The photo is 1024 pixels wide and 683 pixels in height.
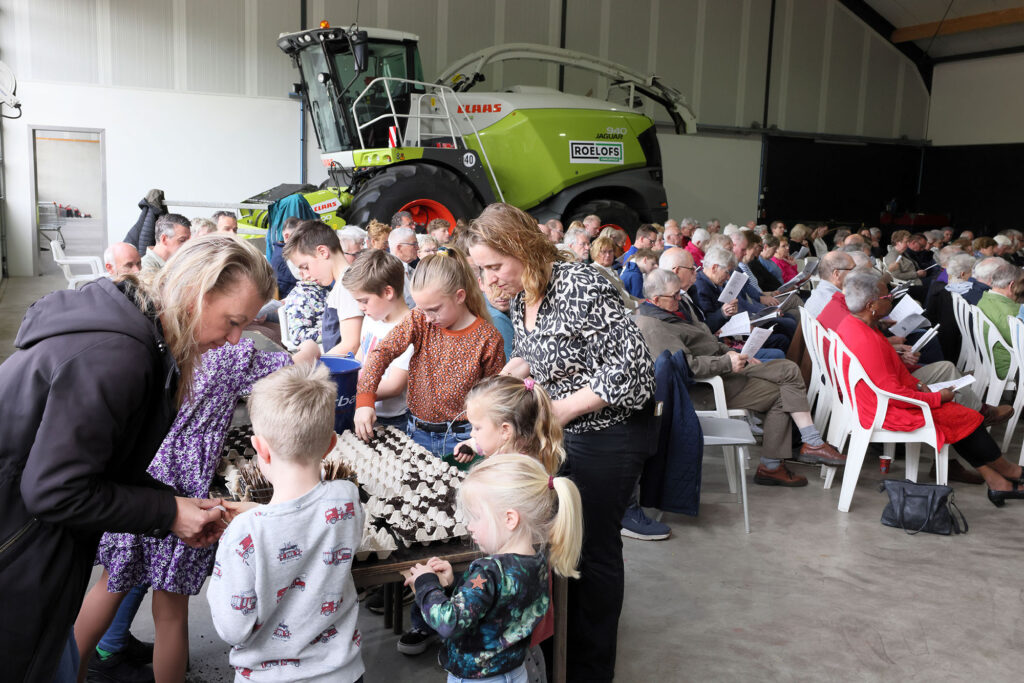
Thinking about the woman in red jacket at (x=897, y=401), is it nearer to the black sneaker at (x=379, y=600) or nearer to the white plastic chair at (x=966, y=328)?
the white plastic chair at (x=966, y=328)

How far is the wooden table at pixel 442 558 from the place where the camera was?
1.88m

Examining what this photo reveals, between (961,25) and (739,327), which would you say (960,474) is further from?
(961,25)

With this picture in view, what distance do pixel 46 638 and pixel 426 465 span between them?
1058mm

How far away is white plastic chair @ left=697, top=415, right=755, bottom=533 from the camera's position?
3988 mm

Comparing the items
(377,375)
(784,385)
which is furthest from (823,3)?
(377,375)

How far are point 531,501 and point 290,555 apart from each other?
52 cm

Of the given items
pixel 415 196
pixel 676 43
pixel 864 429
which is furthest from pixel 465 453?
pixel 676 43

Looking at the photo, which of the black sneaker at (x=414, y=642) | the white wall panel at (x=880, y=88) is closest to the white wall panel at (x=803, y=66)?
the white wall panel at (x=880, y=88)

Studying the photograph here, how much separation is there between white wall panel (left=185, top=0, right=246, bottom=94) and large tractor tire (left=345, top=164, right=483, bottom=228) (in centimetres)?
527

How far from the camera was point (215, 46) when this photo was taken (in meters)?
12.8

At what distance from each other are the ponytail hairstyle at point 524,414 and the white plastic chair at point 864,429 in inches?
106

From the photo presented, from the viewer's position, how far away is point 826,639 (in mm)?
3033

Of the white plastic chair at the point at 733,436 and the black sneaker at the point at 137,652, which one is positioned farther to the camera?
the white plastic chair at the point at 733,436

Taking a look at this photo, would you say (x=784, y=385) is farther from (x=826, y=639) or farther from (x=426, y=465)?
(x=426, y=465)
